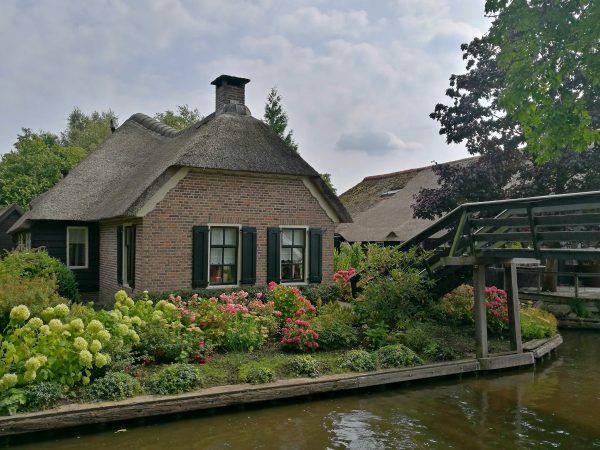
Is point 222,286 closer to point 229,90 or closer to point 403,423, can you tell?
point 229,90

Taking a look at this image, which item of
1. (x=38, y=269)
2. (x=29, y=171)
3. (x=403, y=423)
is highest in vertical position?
(x=29, y=171)

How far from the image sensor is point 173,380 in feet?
23.7

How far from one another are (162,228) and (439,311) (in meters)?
6.83

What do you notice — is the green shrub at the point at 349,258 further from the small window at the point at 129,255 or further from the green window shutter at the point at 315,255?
the small window at the point at 129,255

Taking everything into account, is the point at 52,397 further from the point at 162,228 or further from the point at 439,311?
the point at 439,311

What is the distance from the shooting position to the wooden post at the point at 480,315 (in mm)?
9734

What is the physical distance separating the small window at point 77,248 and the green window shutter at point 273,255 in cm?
633

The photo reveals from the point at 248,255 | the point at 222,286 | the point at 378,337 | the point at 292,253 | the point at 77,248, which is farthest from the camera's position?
the point at 77,248

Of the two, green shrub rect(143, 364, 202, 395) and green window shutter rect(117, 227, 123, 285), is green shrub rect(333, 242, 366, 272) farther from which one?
green shrub rect(143, 364, 202, 395)

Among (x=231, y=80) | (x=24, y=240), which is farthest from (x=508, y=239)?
(x=24, y=240)

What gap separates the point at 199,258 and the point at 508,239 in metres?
7.24

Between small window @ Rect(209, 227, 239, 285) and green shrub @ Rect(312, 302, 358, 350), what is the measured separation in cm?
343

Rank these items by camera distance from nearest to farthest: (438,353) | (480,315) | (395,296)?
(438,353) < (480,315) < (395,296)

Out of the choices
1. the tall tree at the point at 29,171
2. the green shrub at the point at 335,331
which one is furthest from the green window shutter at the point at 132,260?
the tall tree at the point at 29,171
